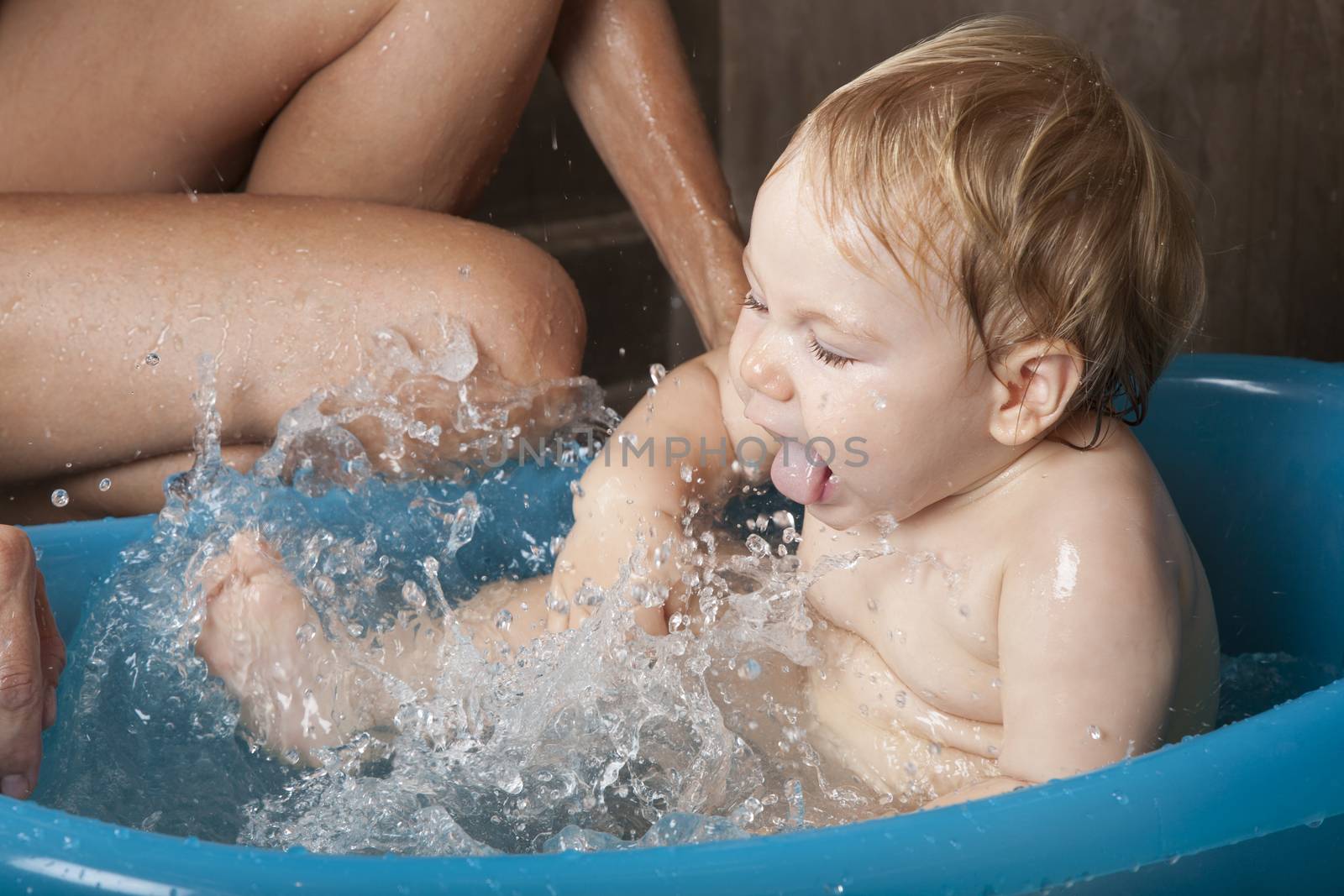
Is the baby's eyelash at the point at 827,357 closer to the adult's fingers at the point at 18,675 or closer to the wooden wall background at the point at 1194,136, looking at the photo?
the adult's fingers at the point at 18,675

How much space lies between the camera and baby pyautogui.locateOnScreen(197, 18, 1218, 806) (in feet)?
2.64

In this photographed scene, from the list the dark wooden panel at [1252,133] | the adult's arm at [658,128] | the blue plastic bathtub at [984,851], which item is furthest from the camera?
the dark wooden panel at [1252,133]

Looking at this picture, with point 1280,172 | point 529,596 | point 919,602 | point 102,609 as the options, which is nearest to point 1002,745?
point 919,602

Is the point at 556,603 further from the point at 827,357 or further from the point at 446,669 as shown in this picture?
the point at 827,357

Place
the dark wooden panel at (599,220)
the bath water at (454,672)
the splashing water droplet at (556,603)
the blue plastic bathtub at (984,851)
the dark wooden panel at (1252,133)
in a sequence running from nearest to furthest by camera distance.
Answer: the blue plastic bathtub at (984,851) < the bath water at (454,672) < the splashing water droplet at (556,603) < the dark wooden panel at (1252,133) < the dark wooden panel at (599,220)

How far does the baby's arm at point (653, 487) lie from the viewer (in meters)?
1.04

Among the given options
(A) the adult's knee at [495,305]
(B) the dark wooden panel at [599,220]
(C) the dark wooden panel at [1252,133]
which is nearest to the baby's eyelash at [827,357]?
(A) the adult's knee at [495,305]

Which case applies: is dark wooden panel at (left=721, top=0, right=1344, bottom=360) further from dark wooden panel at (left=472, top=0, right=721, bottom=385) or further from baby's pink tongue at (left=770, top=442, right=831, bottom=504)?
baby's pink tongue at (left=770, top=442, right=831, bottom=504)

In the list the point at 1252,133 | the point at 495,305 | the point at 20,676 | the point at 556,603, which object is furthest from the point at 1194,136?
the point at 20,676

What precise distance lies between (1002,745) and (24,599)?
0.54m

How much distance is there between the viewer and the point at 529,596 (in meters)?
1.09

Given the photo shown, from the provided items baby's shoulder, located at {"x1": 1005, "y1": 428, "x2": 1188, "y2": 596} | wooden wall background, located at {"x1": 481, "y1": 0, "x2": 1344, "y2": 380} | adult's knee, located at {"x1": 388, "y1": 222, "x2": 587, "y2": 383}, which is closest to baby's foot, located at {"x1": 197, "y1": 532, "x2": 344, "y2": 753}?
adult's knee, located at {"x1": 388, "y1": 222, "x2": 587, "y2": 383}

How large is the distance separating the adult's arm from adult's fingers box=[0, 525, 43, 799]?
63 centimetres

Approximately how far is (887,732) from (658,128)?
600 mm
